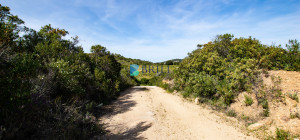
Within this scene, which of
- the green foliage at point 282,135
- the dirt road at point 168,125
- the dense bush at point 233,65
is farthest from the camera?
the dense bush at point 233,65

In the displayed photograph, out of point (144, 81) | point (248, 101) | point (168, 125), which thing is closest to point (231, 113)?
point (248, 101)

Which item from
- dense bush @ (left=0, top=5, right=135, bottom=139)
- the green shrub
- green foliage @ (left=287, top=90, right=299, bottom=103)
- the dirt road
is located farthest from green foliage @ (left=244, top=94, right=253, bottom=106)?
the green shrub

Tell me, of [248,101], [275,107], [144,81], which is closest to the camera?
[275,107]

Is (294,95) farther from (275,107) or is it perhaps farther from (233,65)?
(233,65)

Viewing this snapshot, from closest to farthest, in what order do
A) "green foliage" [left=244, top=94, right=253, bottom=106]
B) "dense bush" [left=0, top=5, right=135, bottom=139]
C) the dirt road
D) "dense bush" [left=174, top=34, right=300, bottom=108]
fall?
"dense bush" [left=0, top=5, right=135, bottom=139] → the dirt road → "green foliage" [left=244, top=94, right=253, bottom=106] → "dense bush" [left=174, top=34, right=300, bottom=108]

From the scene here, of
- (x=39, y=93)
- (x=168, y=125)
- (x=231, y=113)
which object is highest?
(x=39, y=93)

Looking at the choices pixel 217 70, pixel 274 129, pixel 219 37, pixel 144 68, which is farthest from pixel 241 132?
pixel 144 68

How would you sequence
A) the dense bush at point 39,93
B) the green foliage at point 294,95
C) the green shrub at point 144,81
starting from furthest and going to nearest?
the green shrub at point 144,81, the green foliage at point 294,95, the dense bush at point 39,93

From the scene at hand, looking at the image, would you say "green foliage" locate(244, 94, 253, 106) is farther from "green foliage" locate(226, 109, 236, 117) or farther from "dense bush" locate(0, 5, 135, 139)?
"dense bush" locate(0, 5, 135, 139)

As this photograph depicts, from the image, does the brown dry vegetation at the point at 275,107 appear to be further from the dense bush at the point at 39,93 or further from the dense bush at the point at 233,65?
the dense bush at the point at 39,93

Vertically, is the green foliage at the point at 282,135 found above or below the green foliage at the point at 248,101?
below

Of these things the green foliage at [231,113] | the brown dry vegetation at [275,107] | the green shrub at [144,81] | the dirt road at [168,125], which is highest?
the brown dry vegetation at [275,107]

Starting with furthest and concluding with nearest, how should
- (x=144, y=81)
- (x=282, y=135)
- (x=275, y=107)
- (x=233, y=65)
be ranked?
(x=144, y=81) → (x=233, y=65) → (x=275, y=107) → (x=282, y=135)

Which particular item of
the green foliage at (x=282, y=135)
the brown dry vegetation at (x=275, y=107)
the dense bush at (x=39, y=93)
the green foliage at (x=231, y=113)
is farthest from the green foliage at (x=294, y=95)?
the dense bush at (x=39, y=93)
